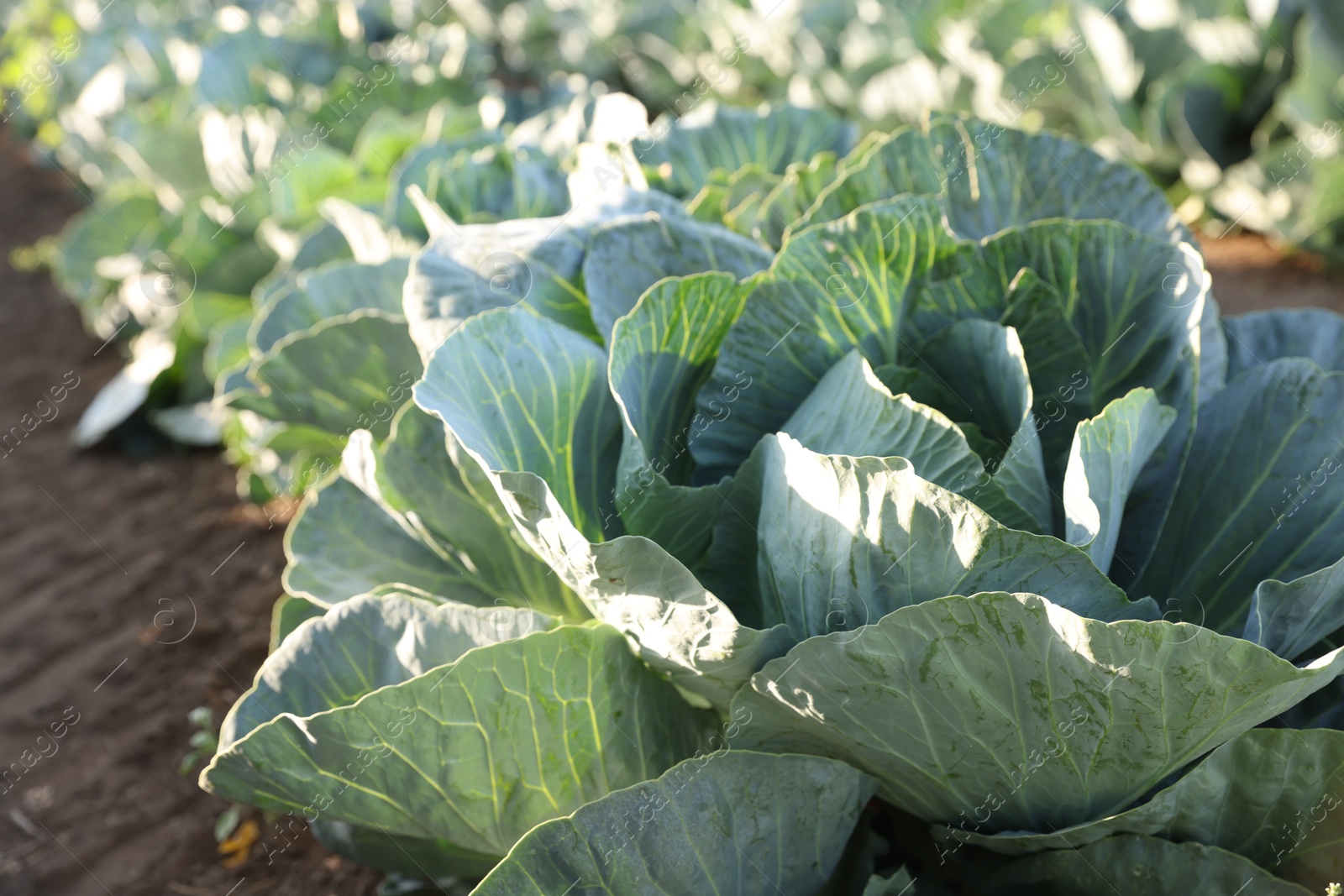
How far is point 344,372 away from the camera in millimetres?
2502

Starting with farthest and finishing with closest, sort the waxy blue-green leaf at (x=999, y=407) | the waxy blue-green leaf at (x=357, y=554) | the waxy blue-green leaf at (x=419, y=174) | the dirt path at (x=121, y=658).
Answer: the waxy blue-green leaf at (x=419, y=174) → the dirt path at (x=121, y=658) → the waxy blue-green leaf at (x=357, y=554) → the waxy blue-green leaf at (x=999, y=407)

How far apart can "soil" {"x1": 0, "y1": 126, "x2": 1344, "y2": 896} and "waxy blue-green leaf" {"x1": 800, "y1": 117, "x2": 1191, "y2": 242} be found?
1788 mm

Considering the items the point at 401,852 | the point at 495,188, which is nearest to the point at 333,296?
the point at 495,188

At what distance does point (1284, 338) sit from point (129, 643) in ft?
11.0

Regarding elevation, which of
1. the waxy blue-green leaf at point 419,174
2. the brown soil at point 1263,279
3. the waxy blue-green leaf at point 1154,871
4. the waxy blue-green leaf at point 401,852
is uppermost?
the waxy blue-green leaf at point 419,174

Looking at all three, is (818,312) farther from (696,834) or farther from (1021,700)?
(696,834)

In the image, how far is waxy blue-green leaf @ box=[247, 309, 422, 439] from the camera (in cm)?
242

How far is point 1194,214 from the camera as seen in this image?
530 centimetres

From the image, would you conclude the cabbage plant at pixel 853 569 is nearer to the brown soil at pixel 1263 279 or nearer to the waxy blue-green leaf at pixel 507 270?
the waxy blue-green leaf at pixel 507 270

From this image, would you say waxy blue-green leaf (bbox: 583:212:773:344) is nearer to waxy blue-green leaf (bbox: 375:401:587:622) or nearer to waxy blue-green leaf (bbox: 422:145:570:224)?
waxy blue-green leaf (bbox: 375:401:587:622)

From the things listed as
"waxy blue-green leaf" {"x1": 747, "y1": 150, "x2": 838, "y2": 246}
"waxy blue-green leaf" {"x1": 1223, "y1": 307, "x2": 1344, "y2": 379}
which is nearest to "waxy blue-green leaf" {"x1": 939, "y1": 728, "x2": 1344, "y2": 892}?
"waxy blue-green leaf" {"x1": 1223, "y1": 307, "x2": 1344, "y2": 379}

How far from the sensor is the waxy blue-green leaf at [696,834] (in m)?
1.47

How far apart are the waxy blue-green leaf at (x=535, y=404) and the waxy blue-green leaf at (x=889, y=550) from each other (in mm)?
404

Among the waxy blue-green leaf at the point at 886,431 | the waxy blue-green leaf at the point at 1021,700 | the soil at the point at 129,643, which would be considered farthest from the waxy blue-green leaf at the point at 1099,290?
the soil at the point at 129,643
